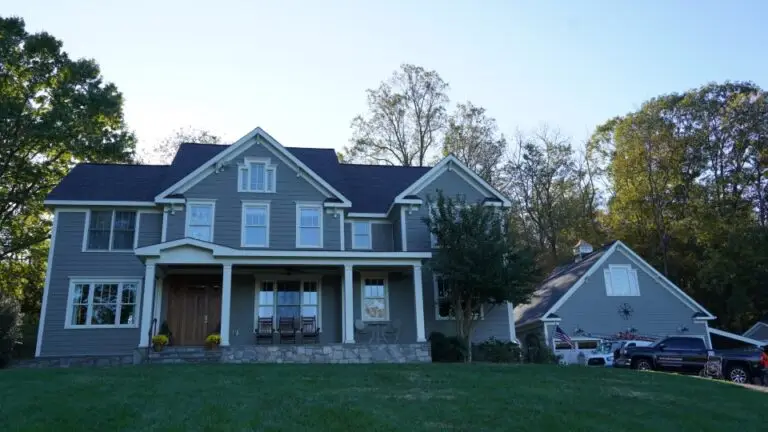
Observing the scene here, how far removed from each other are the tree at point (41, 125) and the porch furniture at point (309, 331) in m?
15.3

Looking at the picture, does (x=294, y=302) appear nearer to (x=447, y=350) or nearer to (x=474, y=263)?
(x=447, y=350)

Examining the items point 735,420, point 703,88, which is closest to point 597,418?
point 735,420

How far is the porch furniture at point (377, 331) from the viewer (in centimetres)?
A: 2196

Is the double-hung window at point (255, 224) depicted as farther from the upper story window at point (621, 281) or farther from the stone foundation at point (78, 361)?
the upper story window at point (621, 281)

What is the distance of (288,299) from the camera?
22.2 m

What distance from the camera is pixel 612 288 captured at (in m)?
28.1

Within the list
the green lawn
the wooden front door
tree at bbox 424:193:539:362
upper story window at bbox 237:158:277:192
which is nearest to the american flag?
tree at bbox 424:193:539:362

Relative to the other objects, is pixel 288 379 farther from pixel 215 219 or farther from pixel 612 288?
pixel 612 288

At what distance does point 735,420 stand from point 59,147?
95.4 feet

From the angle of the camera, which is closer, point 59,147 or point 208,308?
point 208,308

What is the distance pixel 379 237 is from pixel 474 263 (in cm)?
473

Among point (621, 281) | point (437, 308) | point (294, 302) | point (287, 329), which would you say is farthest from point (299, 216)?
point (621, 281)

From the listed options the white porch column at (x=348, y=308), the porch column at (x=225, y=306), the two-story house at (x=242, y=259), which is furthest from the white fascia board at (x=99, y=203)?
the white porch column at (x=348, y=308)

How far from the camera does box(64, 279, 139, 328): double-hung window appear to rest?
68.3 ft
